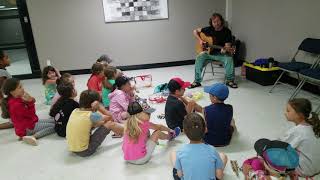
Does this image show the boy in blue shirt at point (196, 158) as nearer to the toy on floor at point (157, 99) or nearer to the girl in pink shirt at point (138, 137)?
the girl in pink shirt at point (138, 137)

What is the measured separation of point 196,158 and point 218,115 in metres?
0.77

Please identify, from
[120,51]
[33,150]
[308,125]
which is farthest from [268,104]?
[120,51]

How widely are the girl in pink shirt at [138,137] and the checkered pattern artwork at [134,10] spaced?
11.3 feet

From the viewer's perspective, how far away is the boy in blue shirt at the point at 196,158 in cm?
167

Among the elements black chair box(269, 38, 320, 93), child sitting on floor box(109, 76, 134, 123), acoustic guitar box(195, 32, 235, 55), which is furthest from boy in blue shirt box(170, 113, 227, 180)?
acoustic guitar box(195, 32, 235, 55)

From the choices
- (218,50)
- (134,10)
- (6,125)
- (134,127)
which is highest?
(134,10)

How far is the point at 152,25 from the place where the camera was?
5.52m

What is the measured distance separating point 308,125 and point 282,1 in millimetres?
2822

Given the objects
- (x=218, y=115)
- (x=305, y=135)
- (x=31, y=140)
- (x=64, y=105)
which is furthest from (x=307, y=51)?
(x=31, y=140)

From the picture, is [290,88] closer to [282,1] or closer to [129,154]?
[282,1]

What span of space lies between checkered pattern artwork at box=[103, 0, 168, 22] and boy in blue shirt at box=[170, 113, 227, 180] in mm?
4062

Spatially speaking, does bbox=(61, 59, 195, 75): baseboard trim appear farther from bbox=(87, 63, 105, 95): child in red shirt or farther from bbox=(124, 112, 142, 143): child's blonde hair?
bbox=(124, 112, 142, 143): child's blonde hair

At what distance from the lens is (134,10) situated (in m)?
5.37

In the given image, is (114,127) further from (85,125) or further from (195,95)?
(195,95)
